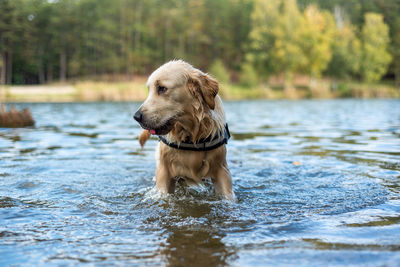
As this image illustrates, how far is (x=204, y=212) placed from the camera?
4199 millimetres

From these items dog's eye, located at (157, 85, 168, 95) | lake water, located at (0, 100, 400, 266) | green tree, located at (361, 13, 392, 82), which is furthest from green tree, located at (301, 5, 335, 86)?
dog's eye, located at (157, 85, 168, 95)

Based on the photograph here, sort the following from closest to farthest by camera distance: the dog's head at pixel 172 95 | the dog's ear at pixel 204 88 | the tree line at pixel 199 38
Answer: the dog's head at pixel 172 95 < the dog's ear at pixel 204 88 < the tree line at pixel 199 38

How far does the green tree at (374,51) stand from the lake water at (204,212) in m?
57.1

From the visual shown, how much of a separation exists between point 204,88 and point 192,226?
155cm

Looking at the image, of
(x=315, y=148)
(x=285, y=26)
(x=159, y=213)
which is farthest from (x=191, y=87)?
(x=285, y=26)

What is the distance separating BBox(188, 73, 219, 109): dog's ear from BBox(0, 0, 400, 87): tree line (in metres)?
48.5

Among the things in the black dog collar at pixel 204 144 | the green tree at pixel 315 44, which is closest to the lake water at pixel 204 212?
the black dog collar at pixel 204 144

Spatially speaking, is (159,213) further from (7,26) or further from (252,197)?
(7,26)

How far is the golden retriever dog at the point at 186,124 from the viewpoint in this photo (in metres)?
4.27

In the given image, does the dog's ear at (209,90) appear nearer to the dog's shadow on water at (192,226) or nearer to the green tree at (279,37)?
the dog's shadow on water at (192,226)

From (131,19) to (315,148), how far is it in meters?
67.9

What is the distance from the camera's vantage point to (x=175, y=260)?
2807 millimetres

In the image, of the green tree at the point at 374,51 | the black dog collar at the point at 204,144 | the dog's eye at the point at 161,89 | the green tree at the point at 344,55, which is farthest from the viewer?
the green tree at the point at 374,51

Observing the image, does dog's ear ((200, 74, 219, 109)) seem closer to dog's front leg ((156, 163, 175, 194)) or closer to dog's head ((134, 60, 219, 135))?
dog's head ((134, 60, 219, 135))
